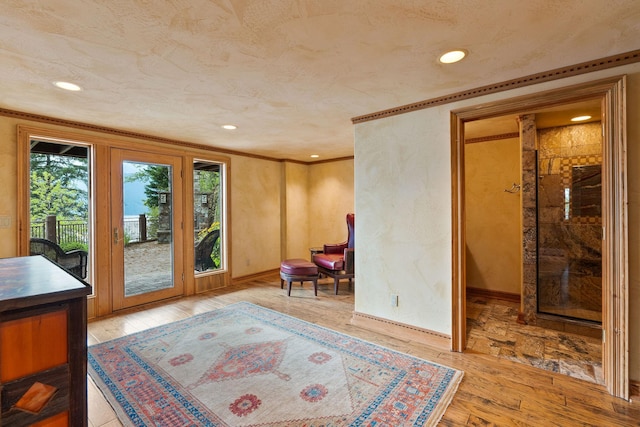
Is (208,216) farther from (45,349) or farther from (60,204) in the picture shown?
(45,349)

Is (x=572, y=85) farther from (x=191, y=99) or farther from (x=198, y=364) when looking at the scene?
(x=198, y=364)

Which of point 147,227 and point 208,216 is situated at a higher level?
point 208,216

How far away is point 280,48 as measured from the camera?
5.84ft

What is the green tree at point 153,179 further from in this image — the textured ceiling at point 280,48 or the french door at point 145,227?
the textured ceiling at point 280,48

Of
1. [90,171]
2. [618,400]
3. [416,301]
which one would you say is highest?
[90,171]

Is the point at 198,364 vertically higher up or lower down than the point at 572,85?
lower down

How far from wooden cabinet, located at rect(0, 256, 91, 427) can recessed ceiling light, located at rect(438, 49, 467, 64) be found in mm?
2321

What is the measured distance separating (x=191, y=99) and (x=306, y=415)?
2691 millimetres

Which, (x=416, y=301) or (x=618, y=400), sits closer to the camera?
(x=618, y=400)

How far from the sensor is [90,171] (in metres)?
3.45

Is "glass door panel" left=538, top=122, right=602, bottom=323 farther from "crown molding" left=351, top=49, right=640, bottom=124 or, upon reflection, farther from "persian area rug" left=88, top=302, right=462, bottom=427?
"persian area rug" left=88, top=302, right=462, bottom=427

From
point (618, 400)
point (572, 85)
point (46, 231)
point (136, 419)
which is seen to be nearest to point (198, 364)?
point (136, 419)

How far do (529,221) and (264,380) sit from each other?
315 cm

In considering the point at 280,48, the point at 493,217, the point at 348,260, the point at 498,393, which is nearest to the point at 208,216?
the point at 348,260
